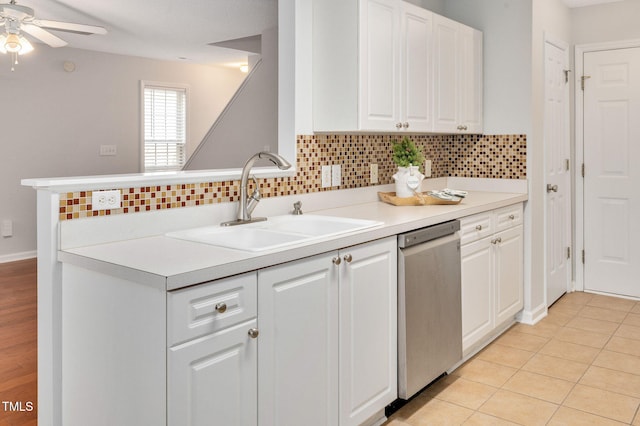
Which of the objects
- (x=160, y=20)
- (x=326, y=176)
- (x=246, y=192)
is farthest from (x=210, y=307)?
(x=160, y=20)

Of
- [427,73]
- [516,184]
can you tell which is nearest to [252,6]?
[427,73]

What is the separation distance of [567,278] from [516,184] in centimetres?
127

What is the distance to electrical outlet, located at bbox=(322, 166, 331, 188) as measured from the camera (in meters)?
2.99

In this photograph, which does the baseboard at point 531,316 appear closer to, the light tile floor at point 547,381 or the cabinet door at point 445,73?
the light tile floor at point 547,381

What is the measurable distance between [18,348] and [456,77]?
3.30 m

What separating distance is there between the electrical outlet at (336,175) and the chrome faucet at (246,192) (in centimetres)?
70

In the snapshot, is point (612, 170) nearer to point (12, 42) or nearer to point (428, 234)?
point (428, 234)

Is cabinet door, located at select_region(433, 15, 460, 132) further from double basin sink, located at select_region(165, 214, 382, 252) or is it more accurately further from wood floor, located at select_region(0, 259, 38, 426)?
wood floor, located at select_region(0, 259, 38, 426)

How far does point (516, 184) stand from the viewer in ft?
12.6

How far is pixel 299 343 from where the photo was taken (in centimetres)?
192

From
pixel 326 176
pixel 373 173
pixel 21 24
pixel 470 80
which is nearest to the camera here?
pixel 326 176

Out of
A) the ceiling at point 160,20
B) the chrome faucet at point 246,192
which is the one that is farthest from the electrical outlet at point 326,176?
the ceiling at point 160,20

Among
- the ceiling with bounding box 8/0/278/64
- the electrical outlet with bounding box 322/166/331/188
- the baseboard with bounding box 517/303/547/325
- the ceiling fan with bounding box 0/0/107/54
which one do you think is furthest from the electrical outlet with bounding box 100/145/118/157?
the baseboard with bounding box 517/303/547/325

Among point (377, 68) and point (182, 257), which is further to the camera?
point (377, 68)
